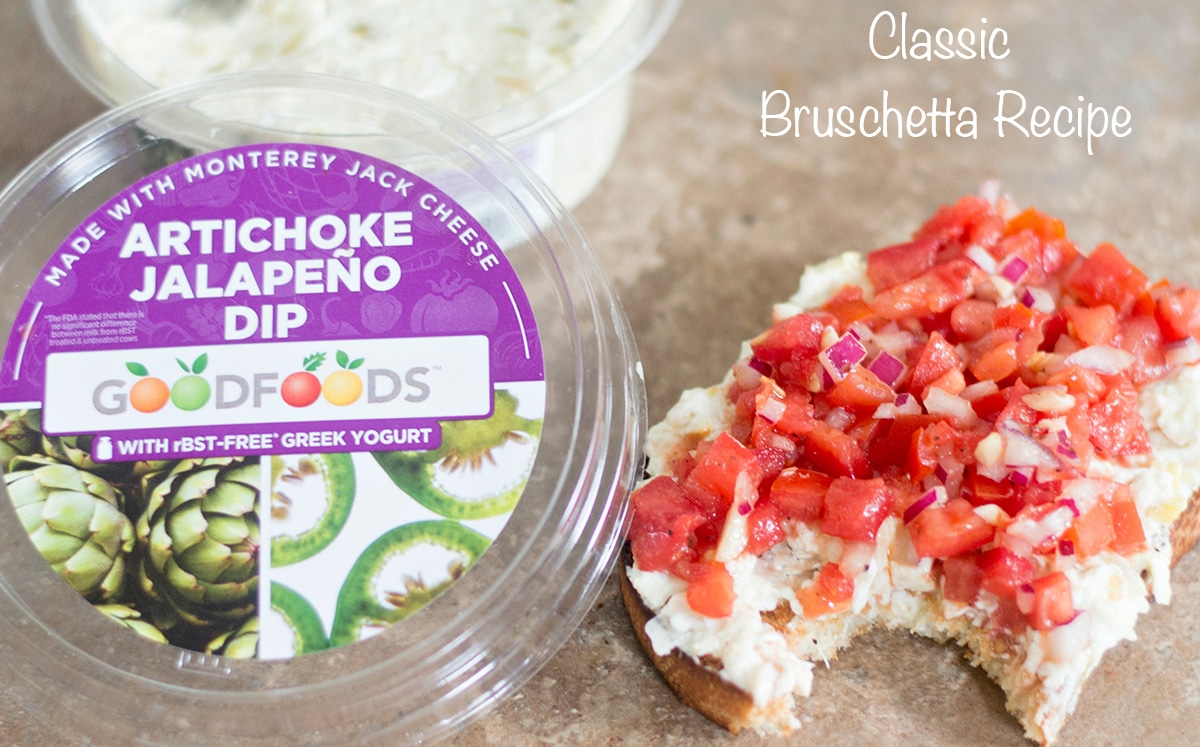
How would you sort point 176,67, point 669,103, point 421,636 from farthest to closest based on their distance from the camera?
1. point 669,103
2. point 176,67
3. point 421,636

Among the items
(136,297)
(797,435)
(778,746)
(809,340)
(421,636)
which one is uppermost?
(136,297)

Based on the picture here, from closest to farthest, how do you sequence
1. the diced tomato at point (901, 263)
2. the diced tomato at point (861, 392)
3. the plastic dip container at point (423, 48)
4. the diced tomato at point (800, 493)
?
the diced tomato at point (800, 493) < the diced tomato at point (861, 392) < the diced tomato at point (901, 263) < the plastic dip container at point (423, 48)

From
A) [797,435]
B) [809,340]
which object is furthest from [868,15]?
[797,435]

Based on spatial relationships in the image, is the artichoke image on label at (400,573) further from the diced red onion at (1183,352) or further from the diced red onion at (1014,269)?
the diced red onion at (1183,352)

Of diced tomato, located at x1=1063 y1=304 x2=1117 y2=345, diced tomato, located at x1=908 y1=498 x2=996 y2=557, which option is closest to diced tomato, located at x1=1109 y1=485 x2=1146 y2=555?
diced tomato, located at x1=908 y1=498 x2=996 y2=557

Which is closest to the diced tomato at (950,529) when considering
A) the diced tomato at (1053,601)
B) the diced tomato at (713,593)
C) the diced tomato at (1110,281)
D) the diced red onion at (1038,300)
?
the diced tomato at (1053,601)

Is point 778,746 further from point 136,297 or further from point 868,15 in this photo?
point 868,15
